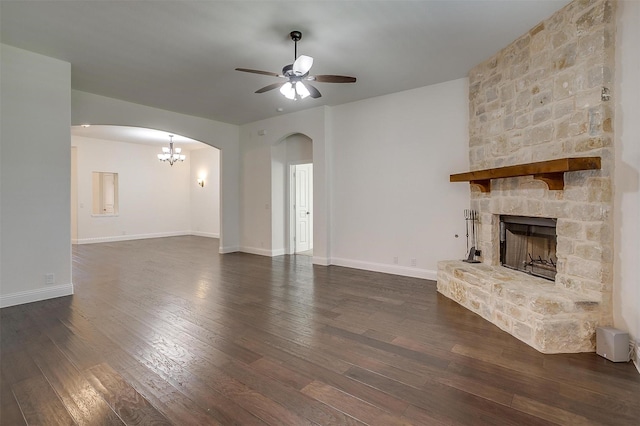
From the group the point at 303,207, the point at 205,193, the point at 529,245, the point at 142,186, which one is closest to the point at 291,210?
the point at 303,207

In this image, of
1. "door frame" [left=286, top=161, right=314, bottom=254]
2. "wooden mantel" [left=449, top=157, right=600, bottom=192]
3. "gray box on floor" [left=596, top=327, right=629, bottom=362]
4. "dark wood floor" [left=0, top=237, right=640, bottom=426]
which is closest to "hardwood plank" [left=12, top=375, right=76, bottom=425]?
"dark wood floor" [left=0, top=237, right=640, bottom=426]

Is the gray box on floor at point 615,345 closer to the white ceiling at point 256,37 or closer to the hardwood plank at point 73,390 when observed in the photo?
the white ceiling at point 256,37

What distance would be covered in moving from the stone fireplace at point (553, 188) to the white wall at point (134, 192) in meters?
9.24

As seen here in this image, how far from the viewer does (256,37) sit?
11.3 ft

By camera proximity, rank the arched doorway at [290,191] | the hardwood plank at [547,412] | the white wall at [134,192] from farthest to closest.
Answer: the white wall at [134,192], the arched doorway at [290,191], the hardwood plank at [547,412]

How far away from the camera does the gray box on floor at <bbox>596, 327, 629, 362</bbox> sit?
2441 mm

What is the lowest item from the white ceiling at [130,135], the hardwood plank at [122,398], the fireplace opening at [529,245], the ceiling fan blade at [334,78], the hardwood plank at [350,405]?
the hardwood plank at [350,405]

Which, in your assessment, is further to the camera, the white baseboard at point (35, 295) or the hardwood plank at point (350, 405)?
the white baseboard at point (35, 295)

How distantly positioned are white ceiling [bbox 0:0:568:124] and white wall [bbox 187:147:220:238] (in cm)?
575

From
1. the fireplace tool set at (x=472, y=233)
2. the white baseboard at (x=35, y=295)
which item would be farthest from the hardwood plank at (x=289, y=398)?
the white baseboard at (x=35, y=295)

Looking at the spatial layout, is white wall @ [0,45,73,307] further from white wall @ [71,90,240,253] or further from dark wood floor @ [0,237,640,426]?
white wall @ [71,90,240,253]

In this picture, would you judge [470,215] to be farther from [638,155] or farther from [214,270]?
[214,270]

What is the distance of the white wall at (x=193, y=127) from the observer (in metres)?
5.24

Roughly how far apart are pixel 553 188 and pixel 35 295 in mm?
6120
